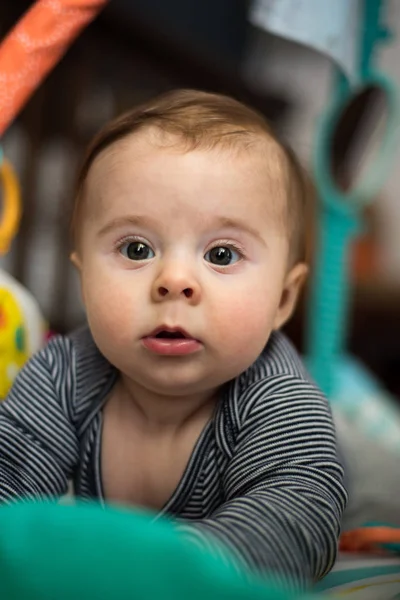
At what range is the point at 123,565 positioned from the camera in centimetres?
35

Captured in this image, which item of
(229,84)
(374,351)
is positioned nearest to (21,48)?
(229,84)

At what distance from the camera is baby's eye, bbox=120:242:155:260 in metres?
0.60

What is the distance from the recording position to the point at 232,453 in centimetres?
63

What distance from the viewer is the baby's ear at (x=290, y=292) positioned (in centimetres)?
69

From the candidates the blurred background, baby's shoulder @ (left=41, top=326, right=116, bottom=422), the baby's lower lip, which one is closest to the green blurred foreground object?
the baby's lower lip

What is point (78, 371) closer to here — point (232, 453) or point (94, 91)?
point (232, 453)

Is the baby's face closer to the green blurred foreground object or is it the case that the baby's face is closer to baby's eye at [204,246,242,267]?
baby's eye at [204,246,242,267]

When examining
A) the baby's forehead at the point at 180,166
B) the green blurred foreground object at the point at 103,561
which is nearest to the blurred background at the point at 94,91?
the baby's forehead at the point at 180,166

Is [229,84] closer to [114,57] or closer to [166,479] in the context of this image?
[114,57]

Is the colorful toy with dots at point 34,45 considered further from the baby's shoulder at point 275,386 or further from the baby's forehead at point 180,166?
the baby's shoulder at point 275,386

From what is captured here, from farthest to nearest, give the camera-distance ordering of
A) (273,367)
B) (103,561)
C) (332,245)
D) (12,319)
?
(332,245), (12,319), (273,367), (103,561)

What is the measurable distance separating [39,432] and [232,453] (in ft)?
0.55

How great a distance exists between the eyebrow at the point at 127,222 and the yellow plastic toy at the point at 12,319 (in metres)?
0.22

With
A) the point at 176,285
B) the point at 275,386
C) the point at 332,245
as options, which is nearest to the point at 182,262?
the point at 176,285
